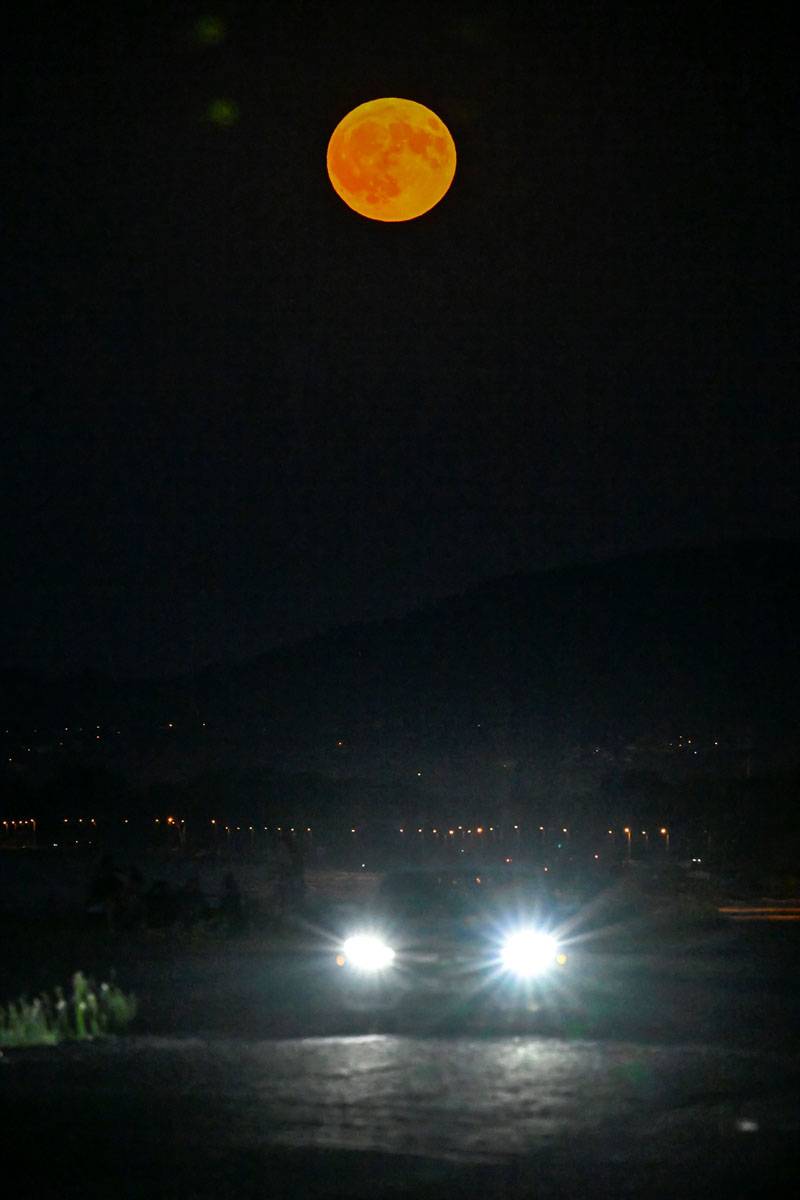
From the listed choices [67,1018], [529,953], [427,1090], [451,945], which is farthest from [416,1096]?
[451,945]

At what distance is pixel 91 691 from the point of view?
194 meters

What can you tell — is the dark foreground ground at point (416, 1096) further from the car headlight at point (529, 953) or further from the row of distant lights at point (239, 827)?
the row of distant lights at point (239, 827)

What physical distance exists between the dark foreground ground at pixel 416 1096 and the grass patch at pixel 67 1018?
445mm

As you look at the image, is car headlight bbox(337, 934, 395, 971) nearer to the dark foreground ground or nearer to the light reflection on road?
the dark foreground ground

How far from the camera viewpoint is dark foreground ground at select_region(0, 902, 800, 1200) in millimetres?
9094

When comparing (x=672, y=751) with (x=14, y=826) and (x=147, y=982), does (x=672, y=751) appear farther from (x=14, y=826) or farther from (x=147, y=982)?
(x=147, y=982)

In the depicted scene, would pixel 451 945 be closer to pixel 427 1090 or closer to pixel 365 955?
pixel 365 955

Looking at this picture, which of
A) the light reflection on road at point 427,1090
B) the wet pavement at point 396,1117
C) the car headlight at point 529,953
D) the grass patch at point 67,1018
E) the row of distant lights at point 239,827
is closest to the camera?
the wet pavement at point 396,1117

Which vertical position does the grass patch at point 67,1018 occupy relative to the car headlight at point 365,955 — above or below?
below

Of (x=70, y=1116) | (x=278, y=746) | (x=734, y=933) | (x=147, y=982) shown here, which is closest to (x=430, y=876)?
(x=734, y=933)

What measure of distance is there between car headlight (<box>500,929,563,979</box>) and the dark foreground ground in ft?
4.33

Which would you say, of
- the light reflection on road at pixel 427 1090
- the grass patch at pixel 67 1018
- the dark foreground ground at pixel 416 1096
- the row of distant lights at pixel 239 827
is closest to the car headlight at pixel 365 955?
the dark foreground ground at pixel 416 1096

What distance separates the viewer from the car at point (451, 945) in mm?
18453

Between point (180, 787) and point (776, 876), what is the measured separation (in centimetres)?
9857
